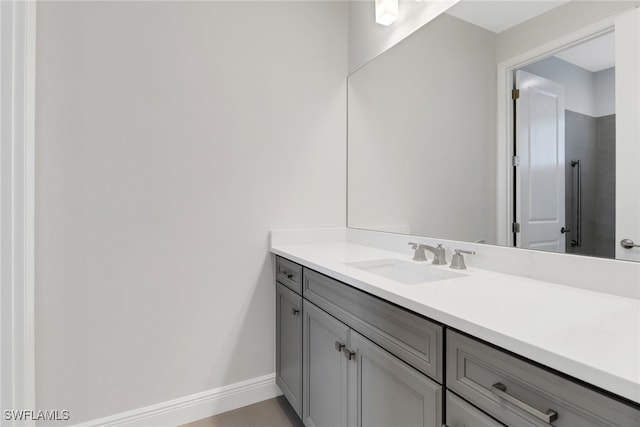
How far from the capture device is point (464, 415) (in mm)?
752

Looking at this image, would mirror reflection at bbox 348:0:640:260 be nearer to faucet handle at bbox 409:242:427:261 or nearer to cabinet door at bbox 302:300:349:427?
faucet handle at bbox 409:242:427:261

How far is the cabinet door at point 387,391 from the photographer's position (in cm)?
85

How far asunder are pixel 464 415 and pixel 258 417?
1.32 m

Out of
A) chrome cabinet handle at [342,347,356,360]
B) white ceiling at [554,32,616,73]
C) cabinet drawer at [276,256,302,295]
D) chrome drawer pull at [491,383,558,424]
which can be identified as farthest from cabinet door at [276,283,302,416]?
white ceiling at [554,32,616,73]

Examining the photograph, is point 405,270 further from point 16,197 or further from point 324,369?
point 16,197

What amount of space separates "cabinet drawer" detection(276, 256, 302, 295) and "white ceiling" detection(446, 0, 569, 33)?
1316 mm

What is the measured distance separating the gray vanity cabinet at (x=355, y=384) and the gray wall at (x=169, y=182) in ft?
1.79

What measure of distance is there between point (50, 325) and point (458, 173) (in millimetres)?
1933

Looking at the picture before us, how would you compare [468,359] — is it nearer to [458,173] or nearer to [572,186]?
[572,186]

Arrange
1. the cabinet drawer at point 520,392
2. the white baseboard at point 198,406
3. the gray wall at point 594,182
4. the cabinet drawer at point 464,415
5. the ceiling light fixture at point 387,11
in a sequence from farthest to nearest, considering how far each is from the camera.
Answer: the ceiling light fixture at point 387,11 → the white baseboard at point 198,406 → the gray wall at point 594,182 → the cabinet drawer at point 464,415 → the cabinet drawer at point 520,392

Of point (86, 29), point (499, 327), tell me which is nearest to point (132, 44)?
point (86, 29)

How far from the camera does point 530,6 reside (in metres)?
1.15

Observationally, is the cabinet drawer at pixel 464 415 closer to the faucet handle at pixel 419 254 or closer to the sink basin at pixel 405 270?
the sink basin at pixel 405 270

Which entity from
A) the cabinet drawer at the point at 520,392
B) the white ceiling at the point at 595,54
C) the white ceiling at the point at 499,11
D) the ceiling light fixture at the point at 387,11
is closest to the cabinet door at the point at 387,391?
the cabinet drawer at the point at 520,392
